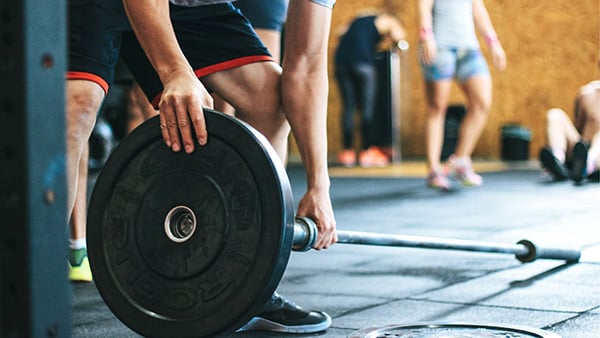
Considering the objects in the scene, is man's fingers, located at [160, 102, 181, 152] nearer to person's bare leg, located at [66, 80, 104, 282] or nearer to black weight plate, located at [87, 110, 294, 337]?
black weight plate, located at [87, 110, 294, 337]

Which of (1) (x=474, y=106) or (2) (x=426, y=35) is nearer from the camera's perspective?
(2) (x=426, y=35)

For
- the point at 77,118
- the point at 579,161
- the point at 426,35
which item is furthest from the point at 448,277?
the point at 579,161

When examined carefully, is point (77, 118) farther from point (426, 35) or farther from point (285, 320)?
point (426, 35)

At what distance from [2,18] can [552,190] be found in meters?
4.83

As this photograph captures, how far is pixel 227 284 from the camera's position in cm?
148

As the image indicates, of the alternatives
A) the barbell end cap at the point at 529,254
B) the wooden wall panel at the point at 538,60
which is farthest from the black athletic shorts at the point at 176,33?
the wooden wall panel at the point at 538,60

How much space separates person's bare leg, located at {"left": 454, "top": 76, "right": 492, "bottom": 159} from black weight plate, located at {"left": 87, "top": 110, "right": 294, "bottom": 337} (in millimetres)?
3962

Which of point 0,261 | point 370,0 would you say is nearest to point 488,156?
Answer: point 370,0

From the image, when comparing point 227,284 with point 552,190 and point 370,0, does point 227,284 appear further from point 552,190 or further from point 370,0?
point 370,0

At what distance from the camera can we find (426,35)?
5.16 m

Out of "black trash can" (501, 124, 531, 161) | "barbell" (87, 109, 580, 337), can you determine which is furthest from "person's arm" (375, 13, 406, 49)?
"barbell" (87, 109, 580, 337)

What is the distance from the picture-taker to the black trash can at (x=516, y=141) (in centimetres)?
834

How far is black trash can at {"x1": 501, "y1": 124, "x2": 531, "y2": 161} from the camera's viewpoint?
27.4ft

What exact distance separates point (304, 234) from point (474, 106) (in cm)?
386
